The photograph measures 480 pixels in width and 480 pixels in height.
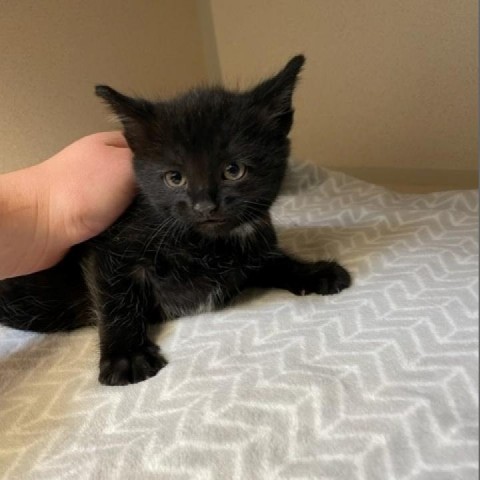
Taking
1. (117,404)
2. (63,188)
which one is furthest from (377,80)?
(117,404)

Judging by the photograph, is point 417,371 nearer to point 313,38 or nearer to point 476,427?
point 476,427

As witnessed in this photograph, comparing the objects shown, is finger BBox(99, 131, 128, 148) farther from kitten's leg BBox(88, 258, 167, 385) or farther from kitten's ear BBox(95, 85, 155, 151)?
kitten's leg BBox(88, 258, 167, 385)

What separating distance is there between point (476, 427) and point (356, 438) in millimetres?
317

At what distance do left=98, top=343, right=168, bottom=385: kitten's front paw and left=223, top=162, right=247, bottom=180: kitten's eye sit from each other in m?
0.36

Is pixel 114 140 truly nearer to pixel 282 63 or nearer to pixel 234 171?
pixel 234 171

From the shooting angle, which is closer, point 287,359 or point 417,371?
point 417,371

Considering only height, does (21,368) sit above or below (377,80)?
below

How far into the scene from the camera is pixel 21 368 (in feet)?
3.53

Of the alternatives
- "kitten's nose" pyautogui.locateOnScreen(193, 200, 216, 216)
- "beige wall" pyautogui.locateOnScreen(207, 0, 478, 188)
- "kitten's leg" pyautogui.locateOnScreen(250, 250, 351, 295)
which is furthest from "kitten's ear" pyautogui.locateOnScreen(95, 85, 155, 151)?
"beige wall" pyautogui.locateOnScreen(207, 0, 478, 188)

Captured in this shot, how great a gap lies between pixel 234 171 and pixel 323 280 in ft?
1.02

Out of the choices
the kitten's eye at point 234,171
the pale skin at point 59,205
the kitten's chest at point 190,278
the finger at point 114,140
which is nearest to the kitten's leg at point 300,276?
the kitten's chest at point 190,278

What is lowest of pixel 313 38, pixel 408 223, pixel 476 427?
pixel 408 223

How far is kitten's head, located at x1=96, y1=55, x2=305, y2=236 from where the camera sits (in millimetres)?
1046

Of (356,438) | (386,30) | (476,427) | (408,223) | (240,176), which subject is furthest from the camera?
(386,30)
